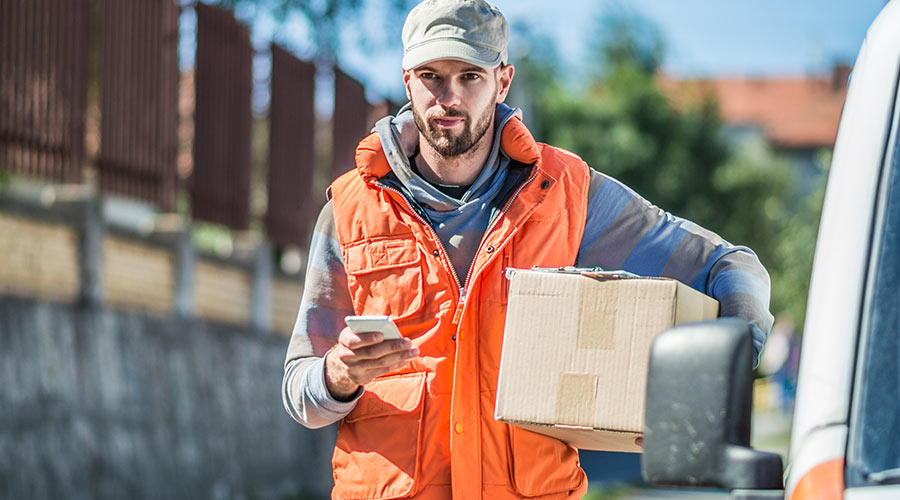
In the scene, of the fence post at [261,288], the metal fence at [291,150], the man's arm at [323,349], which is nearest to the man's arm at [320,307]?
the man's arm at [323,349]

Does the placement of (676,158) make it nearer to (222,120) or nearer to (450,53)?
(222,120)

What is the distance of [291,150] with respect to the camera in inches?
656

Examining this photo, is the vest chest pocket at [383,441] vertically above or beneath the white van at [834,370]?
beneath

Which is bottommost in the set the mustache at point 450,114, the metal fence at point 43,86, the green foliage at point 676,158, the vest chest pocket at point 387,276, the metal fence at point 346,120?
the vest chest pocket at point 387,276

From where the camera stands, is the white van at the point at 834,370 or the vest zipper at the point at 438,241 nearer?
the white van at the point at 834,370

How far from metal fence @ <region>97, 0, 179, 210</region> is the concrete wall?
3.80 ft

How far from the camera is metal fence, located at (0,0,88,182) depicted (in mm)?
10750

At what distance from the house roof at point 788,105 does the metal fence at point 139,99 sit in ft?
202

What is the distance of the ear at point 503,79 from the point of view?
3.58 metres

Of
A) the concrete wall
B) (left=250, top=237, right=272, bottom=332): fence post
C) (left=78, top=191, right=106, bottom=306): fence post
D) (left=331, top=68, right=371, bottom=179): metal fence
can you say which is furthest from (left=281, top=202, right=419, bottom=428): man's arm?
(left=331, top=68, right=371, bottom=179): metal fence

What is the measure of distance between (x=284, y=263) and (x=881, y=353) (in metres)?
15.7

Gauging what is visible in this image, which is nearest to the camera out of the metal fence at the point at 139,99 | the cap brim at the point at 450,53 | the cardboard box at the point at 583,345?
the cardboard box at the point at 583,345

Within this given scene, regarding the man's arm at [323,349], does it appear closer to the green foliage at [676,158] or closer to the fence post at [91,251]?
the fence post at [91,251]

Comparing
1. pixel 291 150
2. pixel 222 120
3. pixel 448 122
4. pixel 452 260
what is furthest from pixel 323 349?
pixel 291 150
